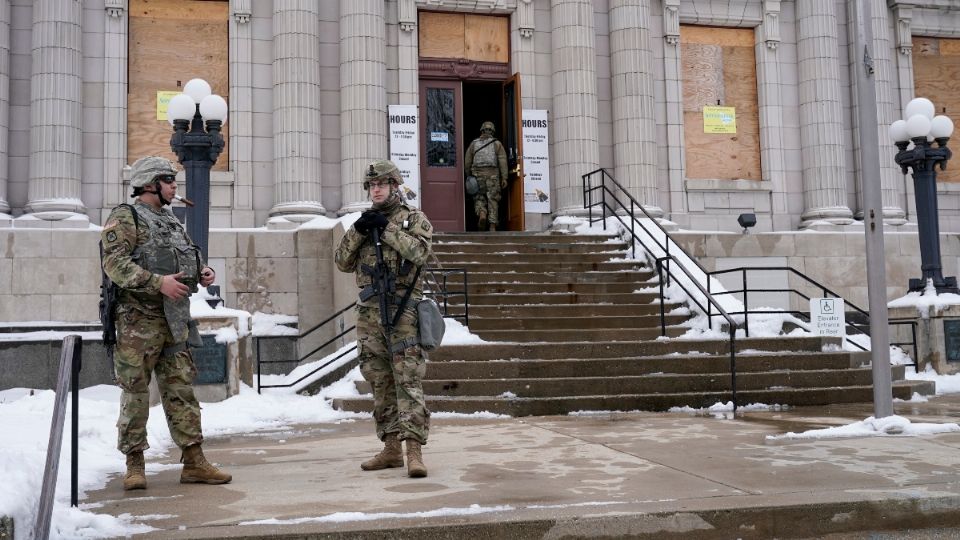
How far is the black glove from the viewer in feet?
21.7

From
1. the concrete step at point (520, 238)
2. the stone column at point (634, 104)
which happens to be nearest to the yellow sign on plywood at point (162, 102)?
the concrete step at point (520, 238)

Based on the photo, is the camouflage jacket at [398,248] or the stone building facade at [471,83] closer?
the camouflage jacket at [398,248]

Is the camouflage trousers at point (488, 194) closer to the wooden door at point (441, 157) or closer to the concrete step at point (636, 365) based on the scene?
the wooden door at point (441, 157)

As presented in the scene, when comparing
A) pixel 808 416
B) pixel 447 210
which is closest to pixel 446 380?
pixel 808 416

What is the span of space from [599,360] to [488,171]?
27.2 feet

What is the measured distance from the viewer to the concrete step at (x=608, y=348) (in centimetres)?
1221

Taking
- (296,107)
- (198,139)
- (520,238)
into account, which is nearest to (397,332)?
(198,139)

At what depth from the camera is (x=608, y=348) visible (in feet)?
41.1

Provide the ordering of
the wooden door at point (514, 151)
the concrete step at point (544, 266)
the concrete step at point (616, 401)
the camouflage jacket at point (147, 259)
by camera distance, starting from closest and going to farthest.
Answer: the camouflage jacket at point (147, 259) → the concrete step at point (616, 401) → the concrete step at point (544, 266) → the wooden door at point (514, 151)

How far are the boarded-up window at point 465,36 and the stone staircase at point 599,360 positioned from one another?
19.4 ft

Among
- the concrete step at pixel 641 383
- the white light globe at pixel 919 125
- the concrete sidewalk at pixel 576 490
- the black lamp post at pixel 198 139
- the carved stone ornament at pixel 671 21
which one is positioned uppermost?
the carved stone ornament at pixel 671 21

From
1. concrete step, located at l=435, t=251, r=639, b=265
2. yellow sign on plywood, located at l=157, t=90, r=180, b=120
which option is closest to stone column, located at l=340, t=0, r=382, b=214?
concrete step, located at l=435, t=251, r=639, b=265

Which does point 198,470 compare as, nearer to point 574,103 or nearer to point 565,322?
point 565,322

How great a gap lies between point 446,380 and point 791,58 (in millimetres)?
13848
